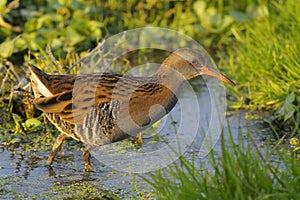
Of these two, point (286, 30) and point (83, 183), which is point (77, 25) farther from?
point (83, 183)

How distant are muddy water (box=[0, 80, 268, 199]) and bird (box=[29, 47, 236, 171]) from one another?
14 cm

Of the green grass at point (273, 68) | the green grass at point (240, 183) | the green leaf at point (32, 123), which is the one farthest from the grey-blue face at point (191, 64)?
the green grass at point (240, 183)

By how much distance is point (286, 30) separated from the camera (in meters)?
7.57

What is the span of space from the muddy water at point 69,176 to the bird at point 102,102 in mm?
140

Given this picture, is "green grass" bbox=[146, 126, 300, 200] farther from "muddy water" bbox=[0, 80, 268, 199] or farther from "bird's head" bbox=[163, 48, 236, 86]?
"bird's head" bbox=[163, 48, 236, 86]

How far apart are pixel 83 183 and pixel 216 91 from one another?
258 cm

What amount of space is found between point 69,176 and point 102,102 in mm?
590

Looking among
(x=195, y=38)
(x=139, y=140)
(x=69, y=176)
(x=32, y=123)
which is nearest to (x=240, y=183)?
(x=69, y=176)

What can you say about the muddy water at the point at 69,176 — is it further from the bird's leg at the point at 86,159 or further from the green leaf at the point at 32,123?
the green leaf at the point at 32,123

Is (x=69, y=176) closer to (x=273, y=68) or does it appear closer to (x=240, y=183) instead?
(x=240, y=183)

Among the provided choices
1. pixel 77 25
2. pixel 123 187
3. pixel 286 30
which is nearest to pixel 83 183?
pixel 123 187

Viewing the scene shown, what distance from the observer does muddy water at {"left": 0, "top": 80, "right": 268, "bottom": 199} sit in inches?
185

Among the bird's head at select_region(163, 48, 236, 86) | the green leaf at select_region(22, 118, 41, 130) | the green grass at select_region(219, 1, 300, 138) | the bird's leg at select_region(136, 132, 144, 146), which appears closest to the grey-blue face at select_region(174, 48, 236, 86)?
the bird's head at select_region(163, 48, 236, 86)

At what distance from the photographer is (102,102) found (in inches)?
200
